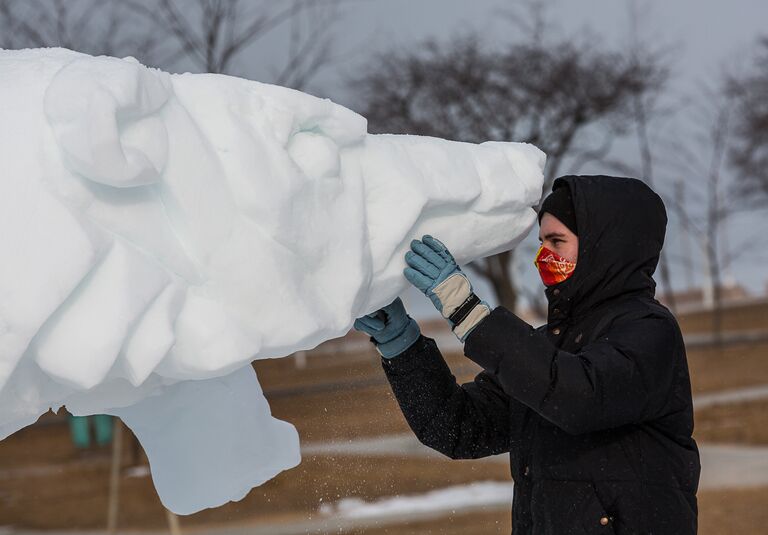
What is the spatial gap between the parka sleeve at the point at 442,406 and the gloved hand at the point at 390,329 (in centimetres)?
3

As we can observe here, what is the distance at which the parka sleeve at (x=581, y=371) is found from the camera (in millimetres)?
2402

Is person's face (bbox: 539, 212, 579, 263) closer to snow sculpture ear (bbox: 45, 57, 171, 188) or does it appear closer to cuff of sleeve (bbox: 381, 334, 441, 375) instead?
cuff of sleeve (bbox: 381, 334, 441, 375)

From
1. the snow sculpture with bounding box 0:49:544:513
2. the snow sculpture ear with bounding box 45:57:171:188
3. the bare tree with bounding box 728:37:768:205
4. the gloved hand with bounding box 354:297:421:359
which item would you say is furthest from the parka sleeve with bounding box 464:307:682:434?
the bare tree with bounding box 728:37:768:205

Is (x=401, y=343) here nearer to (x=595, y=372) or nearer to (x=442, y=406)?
(x=442, y=406)

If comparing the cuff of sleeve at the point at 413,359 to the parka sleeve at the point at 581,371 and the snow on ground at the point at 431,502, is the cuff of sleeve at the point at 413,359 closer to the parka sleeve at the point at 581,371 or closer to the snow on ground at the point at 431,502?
the parka sleeve at the point at 581,371

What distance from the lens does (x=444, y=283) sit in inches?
96.9

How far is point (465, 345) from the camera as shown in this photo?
8.26 ft

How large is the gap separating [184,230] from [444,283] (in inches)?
27.2

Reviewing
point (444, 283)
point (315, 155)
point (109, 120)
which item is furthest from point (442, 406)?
point (109, 120)

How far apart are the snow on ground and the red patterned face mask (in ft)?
18.6

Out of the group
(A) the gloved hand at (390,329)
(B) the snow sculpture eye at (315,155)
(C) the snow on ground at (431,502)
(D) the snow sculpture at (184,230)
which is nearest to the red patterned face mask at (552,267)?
(D) the snow sculpture at (184,230)

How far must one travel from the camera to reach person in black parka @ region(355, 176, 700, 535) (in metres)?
2.43

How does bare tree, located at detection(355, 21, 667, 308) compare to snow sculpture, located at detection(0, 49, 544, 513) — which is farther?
bare tree, located at detection(355, 21, 667, 308)

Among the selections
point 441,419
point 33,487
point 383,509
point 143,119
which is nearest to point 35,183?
point 143,119
